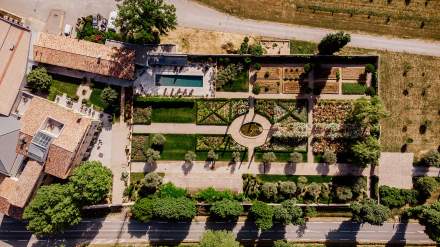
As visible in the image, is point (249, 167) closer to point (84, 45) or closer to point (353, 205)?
point (353, 205)

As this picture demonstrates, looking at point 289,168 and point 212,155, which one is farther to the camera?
point 289,168

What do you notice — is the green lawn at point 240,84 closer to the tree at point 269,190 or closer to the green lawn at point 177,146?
the green lawn at point 177,146

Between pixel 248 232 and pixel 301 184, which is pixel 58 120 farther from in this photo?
pixel 301 184

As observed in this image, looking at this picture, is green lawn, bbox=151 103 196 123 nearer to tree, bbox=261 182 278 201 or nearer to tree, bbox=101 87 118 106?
tree, bbox=101 87 118 106

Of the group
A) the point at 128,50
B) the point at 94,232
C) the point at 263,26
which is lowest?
the point at 94,232

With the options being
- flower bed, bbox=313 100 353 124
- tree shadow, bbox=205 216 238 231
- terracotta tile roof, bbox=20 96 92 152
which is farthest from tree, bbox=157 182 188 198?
flower bed, bbox=313 100 353 124

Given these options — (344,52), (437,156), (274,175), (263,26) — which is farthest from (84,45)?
(437,156)

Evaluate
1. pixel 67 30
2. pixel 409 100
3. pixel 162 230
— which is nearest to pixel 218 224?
pixel 162 230
